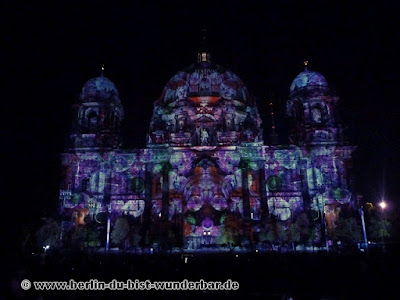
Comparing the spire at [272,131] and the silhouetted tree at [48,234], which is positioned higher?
the spire at [272,131]

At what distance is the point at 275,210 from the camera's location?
148 feet

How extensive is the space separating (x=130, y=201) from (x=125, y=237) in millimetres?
5861

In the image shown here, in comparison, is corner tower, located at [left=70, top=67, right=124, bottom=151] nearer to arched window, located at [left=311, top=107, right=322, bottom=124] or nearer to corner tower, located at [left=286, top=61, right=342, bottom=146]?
corner tower, located at [left=286, top=61, right=342, bottom=146]

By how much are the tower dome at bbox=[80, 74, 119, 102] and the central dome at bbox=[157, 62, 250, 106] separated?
30.9 ft

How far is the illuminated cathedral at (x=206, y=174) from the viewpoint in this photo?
4422 cm

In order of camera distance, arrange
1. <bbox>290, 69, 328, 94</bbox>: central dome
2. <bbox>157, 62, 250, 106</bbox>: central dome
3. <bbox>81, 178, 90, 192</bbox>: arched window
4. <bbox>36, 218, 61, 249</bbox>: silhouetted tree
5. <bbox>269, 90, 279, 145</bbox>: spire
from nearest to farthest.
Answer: <bbox>36, 218, 61, 249</bbox>: silhouetted tree, <bbox>81, 178, 90, 192</bbox>: arched window, <bbox>290, 69, 328, 94</bbox>: central dome, <bbox>157, 62, 250, 106</bbox>: central dome, <bbox>269, 90, 279, 145</bbox>: spire

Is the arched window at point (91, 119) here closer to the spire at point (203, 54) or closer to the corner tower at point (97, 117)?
the corner tower at point (97, 117)

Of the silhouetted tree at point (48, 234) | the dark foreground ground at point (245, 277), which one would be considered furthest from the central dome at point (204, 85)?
the dark foreground ground at point (245, 277)

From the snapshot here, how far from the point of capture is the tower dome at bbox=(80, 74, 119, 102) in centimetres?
5275

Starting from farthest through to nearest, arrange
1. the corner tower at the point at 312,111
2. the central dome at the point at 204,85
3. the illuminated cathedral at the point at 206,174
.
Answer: the central dome at the point at 204,85 < the corner tower at the point at 312,111 < the illuminated cathedral at the point at 206,174

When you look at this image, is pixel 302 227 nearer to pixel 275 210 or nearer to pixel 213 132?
pixel 275 210

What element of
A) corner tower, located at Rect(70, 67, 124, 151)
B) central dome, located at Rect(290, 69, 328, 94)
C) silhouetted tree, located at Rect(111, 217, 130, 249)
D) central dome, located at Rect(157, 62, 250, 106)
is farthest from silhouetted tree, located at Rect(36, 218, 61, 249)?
central dome, located at Rect(290, 69, 328, 94)

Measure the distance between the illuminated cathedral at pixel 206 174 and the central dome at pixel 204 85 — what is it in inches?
360

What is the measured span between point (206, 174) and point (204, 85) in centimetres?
1888
